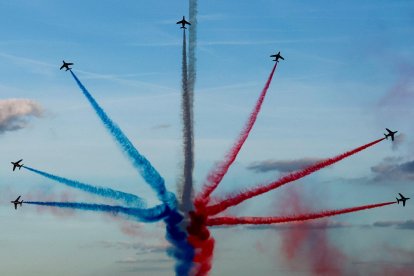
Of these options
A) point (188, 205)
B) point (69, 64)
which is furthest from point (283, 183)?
point (69, 64)

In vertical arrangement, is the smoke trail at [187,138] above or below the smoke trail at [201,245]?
above

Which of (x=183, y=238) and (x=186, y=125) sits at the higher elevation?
(x=186, y=125)

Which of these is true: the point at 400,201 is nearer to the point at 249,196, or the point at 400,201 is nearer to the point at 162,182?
the point at 249,196

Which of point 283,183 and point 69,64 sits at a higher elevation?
point 69,64

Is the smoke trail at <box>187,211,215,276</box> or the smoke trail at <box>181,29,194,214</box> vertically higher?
the smoke trail at <box>181,29,194,214</box>

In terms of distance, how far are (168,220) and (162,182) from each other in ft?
25.8

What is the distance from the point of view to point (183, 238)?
170 metres

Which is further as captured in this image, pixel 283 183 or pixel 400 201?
pixel 400 201

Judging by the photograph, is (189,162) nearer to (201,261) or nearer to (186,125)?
(186,125)

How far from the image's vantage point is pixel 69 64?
172125mm

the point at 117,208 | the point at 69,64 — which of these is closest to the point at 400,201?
the point at 117,208

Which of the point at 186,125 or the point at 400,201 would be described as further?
the point at 400,201

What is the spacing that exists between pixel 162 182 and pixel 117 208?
28.1ft

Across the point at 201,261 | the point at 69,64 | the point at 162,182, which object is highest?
the point at 69,64
